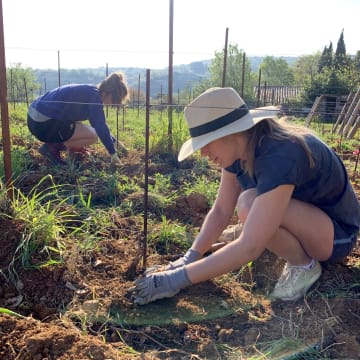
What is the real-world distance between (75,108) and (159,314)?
2777mm

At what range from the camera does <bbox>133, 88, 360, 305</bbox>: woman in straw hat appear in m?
1.63

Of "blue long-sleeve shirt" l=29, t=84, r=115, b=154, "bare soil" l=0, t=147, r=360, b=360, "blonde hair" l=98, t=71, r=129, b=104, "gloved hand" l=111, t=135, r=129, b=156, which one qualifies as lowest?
"bare soil" l=0, t=147, r=360, b=360

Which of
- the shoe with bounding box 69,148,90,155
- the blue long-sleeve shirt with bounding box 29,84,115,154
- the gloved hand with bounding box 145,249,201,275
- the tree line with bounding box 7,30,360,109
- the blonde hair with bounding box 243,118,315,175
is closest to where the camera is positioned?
the blonde hair with bounding box 243,118,315,175

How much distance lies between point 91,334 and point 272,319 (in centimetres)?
78

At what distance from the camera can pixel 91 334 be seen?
1.78 m

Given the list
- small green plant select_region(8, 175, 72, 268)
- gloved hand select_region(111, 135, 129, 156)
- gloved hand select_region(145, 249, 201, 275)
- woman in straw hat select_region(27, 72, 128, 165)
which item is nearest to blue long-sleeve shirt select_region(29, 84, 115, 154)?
woman in straw hat select_region(27, 72, 128, 165)

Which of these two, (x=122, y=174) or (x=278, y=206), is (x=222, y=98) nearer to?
(x=278, y=206)

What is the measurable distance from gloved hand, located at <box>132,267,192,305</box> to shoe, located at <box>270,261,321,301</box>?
511 mm

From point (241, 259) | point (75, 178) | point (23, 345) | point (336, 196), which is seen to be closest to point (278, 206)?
point (241, 259)

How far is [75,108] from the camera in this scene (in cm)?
416

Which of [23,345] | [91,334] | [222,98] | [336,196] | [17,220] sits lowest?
[91,334]

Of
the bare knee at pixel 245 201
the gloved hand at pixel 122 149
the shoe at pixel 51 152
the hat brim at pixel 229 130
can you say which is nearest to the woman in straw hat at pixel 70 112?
the shoe at pixel 51 152

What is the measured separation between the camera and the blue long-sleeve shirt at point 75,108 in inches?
159

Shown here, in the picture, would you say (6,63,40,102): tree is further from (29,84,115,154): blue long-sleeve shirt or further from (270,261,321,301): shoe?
(270,261,321,301): shoe
